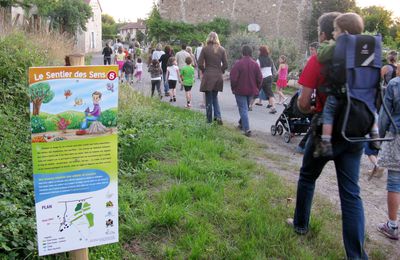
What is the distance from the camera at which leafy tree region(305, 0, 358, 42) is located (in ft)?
89.0

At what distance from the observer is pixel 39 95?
248cm

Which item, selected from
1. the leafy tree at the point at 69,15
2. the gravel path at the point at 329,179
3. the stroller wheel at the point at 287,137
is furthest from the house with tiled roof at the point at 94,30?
the stroller wheel at the point at 287,137

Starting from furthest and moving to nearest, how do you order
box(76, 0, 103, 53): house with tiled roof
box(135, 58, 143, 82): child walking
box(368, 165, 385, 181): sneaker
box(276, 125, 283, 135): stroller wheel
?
box(76, 0, 103, 53): house with tiled roof
box(135, 58, 143, 82): child walking
box(276, 125, 283, 135): stroller wheel
box(368, 165, 385, 181): sneaker

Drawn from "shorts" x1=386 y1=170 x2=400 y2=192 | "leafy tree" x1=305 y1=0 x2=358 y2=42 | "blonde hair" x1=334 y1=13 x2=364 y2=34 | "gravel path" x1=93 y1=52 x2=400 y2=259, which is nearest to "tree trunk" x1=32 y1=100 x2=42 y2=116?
"blonde hair" x1=334 y1=13 x2=364 y2=34

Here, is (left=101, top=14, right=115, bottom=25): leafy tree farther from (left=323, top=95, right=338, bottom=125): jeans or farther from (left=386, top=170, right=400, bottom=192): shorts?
(left=323, top=95, right=338, bottom=125): jeans

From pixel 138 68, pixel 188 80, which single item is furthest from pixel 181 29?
pixel 188 80

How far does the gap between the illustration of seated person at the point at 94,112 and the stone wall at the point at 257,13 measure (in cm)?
2841

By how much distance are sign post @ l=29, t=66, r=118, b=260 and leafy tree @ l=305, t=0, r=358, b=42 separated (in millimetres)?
26941

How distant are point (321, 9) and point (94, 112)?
28.8 metres

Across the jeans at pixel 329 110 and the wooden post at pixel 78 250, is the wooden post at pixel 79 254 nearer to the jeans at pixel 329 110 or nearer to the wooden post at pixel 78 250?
the wooden post at pixel 78 250

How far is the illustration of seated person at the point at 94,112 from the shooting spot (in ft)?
8.71

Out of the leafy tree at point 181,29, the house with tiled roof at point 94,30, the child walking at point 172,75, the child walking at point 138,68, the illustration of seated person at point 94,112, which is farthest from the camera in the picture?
the house with tiled roof at point 94,30

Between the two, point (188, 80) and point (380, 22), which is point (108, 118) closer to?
point (188, 80)

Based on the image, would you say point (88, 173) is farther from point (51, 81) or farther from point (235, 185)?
point (235, 185)
